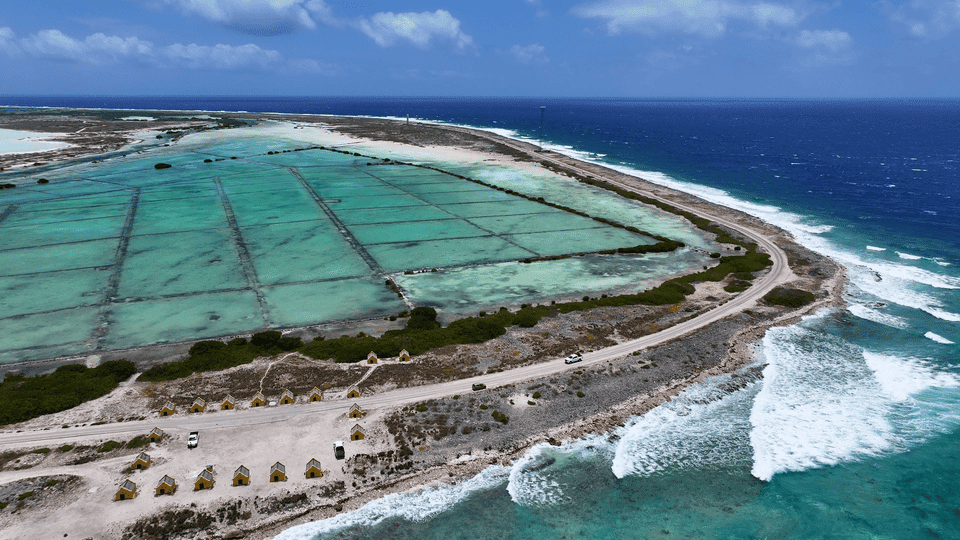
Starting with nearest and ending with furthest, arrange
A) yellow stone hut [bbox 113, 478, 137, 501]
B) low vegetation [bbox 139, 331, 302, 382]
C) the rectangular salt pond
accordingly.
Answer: yellow stone hut [bbox 113, 478, 137, 501] → low vegetation [bbox 139, 331, 302, 382] → the rectangular salt pond

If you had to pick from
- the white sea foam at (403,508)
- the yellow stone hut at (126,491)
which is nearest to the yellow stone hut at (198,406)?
the yellow stone hut at (126,491)

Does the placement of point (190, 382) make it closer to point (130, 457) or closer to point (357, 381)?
point (130, 457)

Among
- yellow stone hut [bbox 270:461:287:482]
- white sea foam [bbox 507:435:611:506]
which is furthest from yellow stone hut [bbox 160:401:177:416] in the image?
white sea foam [bbox 507:435:611:506]

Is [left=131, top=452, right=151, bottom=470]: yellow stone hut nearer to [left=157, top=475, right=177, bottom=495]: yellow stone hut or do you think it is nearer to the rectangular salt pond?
[left=157, top=475, right=177, bottom=495]: yellow stone hut

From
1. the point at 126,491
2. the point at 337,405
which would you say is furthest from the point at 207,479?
the point at 337,405

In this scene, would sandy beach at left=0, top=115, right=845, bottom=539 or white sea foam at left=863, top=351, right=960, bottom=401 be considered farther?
white sea foam at left=863, top=351, right=960, bottom=401

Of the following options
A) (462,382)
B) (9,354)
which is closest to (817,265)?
(462,382)

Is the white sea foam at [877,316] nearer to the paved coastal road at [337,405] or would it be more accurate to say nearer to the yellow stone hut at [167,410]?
the paved coastal road at [337,405]

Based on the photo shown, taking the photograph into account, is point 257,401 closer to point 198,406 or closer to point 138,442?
point 198,406

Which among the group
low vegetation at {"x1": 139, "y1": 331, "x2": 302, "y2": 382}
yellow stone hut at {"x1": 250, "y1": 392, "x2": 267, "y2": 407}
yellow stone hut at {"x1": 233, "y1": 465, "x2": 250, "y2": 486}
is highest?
low vegetation at {"x1": 139, "y1": 331, "x2": 302, "y2": 382}
